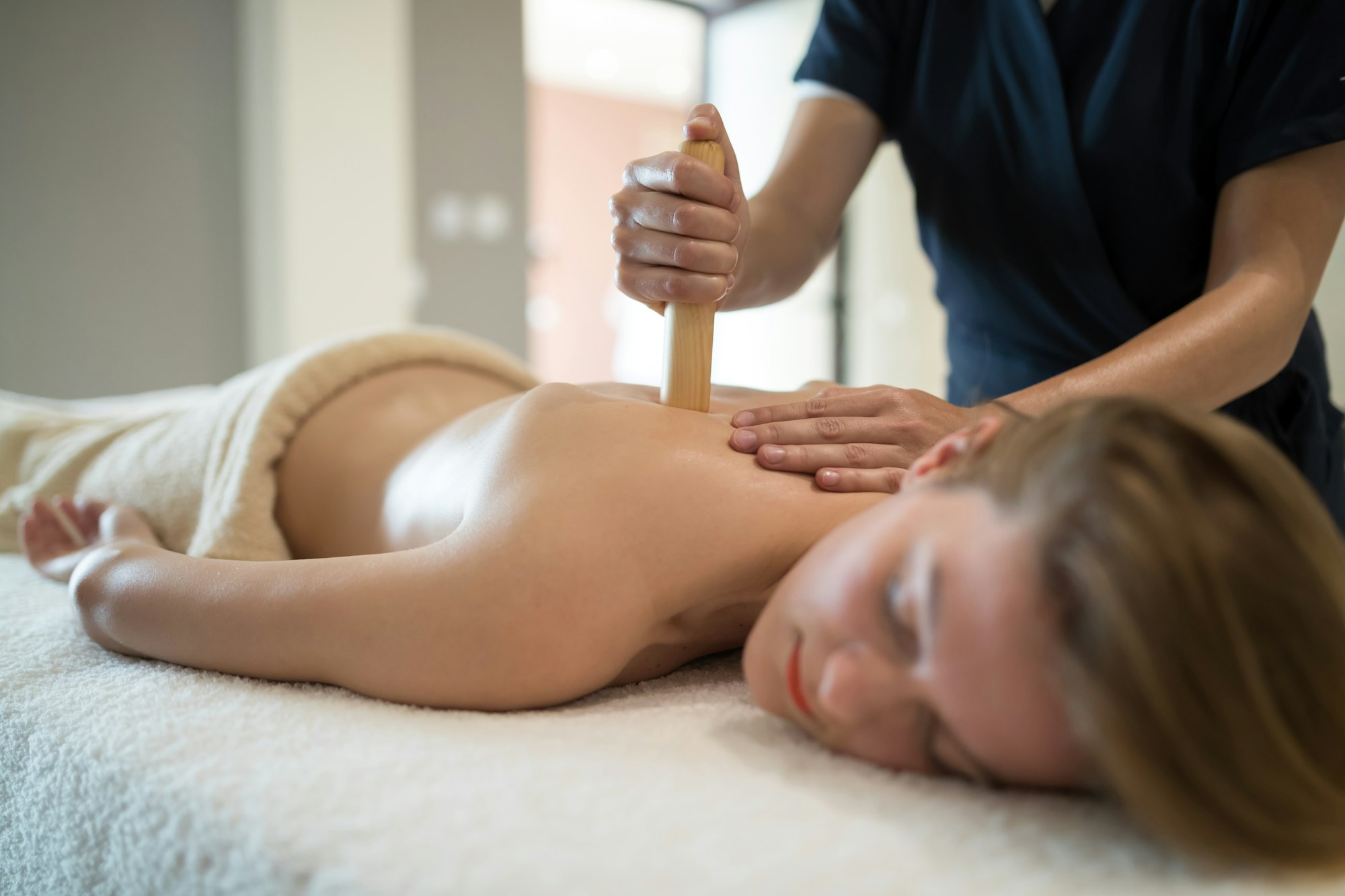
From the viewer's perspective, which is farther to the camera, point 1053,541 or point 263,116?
point 263,116

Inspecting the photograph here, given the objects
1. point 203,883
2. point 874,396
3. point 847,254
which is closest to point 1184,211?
point 874,396

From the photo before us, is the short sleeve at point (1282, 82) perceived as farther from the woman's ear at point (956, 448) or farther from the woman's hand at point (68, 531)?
the woman's hand at point (68, 531)

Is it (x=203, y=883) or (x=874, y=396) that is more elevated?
(x=874, y=396)

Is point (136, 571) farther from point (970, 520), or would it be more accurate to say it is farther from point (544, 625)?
point (970, 520)

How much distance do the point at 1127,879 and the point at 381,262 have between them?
3066mm

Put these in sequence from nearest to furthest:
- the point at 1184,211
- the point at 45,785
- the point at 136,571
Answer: the point at 45,785
the point at 136,571
the point at 1184,211

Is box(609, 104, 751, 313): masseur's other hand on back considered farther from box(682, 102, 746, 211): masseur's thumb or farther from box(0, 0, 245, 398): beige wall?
box(0, 0, 245, 398): beige wall

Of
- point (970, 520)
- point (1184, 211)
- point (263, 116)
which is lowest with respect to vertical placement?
point (970, 520)

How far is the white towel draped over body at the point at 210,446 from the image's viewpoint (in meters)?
1.20

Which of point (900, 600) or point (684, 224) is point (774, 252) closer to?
point (684, 224)

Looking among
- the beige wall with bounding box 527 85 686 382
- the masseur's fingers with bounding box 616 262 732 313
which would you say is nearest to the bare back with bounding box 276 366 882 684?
the masseur's fingers with bounding box 616 262 732 313

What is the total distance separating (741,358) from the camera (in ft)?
14.6

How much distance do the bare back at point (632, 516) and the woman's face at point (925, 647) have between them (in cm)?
10

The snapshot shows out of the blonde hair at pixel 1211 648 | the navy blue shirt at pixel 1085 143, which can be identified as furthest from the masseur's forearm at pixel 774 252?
the blonde hair at pixel 1211 648
